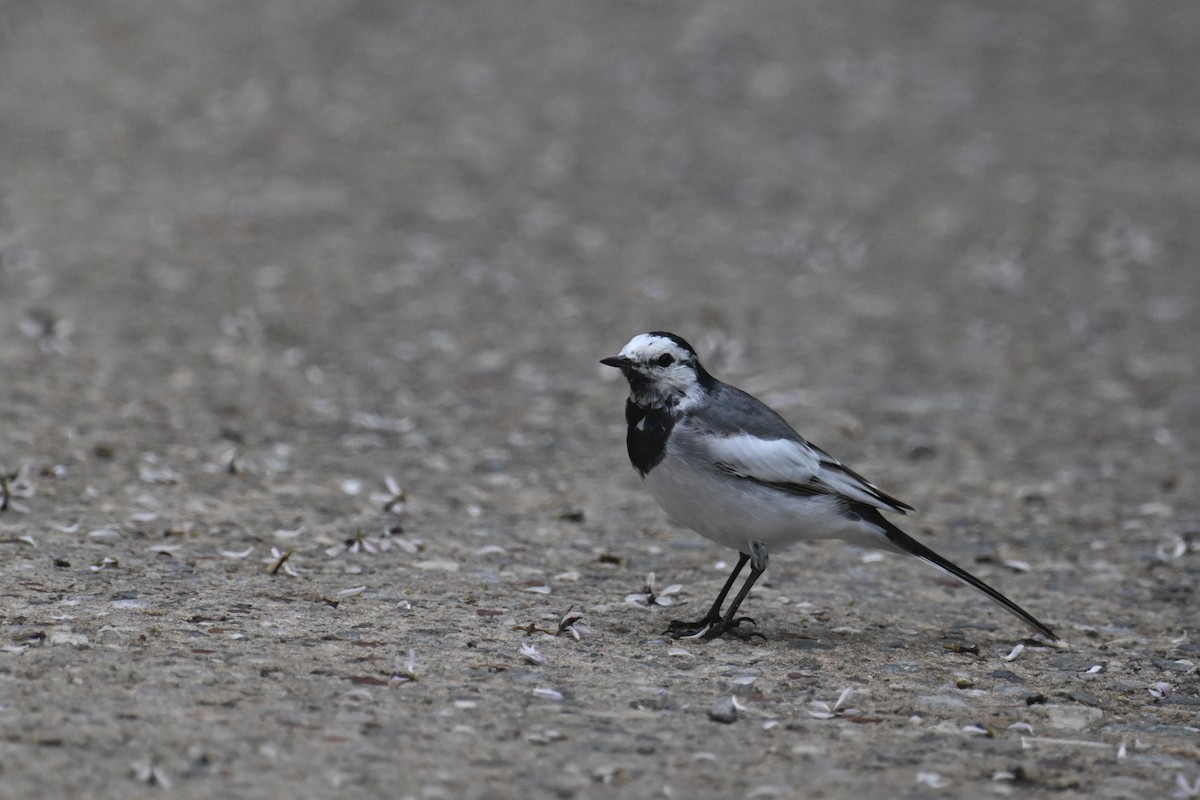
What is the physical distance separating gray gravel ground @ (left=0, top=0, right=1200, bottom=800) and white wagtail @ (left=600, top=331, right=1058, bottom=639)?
0.40m

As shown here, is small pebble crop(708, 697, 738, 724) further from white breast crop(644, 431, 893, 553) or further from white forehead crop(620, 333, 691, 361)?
white forehead crop(620, 333, 691, 361)

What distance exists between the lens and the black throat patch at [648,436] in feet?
18.0

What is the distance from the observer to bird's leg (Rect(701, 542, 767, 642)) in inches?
215

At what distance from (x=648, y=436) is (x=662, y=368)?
0.28 meters

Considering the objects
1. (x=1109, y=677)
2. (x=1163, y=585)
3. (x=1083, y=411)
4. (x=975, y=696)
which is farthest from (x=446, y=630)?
(x=1083, y=411)

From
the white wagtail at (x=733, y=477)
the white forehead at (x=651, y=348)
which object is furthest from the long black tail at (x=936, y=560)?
the white forehead at (x=651, y=348)

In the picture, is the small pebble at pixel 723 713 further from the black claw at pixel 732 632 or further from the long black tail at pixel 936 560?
the long black tail at pixel 936 560

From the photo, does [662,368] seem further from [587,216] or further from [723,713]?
[587,216]

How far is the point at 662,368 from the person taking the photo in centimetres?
559

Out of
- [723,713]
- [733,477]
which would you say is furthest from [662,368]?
[723,713]

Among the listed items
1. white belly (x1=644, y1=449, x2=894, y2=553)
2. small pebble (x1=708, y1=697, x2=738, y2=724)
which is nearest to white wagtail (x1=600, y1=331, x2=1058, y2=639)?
white belly (x1=644, y1=449, x2=894, y2=553)

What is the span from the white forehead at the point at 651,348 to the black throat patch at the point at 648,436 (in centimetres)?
20

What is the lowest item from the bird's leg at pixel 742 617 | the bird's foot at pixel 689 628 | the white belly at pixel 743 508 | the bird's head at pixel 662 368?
the bird's foot at pixel 689 628

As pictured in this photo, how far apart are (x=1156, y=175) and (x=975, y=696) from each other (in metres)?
11.5
